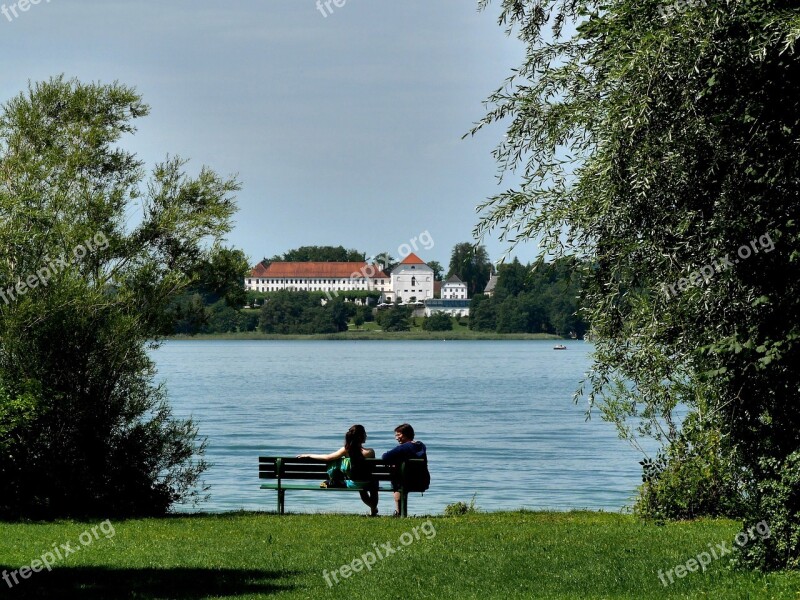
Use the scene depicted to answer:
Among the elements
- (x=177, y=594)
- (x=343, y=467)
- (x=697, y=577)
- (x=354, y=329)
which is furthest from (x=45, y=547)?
(x=354, y=329)

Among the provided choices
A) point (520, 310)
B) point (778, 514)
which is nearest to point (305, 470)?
point (778, 514)

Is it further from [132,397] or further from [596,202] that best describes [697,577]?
[132,397]

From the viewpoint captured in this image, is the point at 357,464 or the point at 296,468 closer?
the point at 357,464

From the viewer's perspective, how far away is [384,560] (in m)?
11.8

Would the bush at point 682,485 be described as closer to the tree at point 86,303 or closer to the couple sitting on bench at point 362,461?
the couple sitting on bench at point 362,461

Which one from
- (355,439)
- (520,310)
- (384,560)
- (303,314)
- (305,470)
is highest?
(520,310)

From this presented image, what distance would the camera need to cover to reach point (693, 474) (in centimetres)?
1645

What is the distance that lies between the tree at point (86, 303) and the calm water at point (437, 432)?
22.7ft

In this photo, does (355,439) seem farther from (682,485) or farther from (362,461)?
(682,485)

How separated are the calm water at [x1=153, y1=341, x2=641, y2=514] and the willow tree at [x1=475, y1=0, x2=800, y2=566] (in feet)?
45.6

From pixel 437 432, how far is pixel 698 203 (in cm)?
3956

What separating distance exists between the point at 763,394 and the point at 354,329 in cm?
18576

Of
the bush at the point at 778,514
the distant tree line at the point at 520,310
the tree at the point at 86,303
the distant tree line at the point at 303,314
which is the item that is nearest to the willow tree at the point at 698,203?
the bush at the point at 778,514

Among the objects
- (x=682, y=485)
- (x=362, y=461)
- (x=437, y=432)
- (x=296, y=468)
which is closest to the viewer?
(x=362, y=461)
